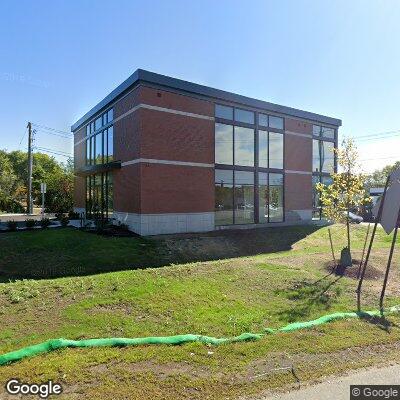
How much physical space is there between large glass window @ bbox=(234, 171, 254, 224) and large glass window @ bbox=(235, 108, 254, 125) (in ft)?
11.4

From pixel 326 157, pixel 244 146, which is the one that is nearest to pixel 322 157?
pixel 326 157

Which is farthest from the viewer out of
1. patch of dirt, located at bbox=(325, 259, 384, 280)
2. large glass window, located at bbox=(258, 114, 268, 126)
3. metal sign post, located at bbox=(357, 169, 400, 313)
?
large glass window, located at bbox=(258, 114, 268, 126)

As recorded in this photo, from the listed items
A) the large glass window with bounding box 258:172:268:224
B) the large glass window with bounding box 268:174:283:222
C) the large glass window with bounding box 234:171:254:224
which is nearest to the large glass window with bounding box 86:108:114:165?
the large glass window with bounding box 234:171:254:224

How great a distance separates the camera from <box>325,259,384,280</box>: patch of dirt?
10.8 metres

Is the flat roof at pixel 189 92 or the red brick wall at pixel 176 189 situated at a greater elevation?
the flat roof at pixel 189 92

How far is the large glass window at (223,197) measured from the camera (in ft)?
70.0

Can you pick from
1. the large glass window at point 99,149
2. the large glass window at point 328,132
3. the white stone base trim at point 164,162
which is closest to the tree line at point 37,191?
the large glass window at point 99,149

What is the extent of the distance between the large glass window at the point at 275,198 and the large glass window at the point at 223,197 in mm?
3877

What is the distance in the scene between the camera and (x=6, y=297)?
24.8ft

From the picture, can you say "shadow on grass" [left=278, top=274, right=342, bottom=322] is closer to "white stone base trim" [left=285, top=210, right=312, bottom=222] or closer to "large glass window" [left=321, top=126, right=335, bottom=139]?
"white stone base trim" [left=285, top=210, right=312, bottom=222]

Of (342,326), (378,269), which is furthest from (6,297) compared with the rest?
(378,269)

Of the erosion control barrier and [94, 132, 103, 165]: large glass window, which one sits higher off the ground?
[94, 132, 103, 165]: large glass window

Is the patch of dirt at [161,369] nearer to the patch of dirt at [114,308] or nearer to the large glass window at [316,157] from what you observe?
the patch of dirt at [114,308]

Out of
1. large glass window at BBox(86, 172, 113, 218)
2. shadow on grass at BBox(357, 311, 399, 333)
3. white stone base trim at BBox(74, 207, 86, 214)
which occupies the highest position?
large glass window at BBox(86, 172, 113, 218)
